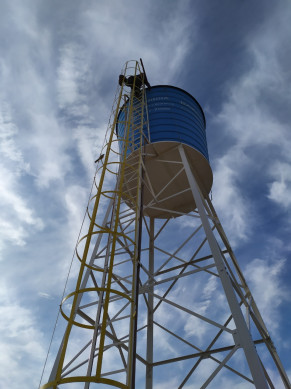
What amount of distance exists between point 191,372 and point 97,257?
378cm

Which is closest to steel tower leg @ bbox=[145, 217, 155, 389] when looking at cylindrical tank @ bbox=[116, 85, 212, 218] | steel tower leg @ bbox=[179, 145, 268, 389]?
cylindrical tank @ bbox=[116, 85, 212, 218]

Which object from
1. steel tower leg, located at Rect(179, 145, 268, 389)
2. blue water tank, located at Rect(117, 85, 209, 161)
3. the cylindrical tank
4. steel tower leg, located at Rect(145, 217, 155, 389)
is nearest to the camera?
steel tower leg, located at Rect(179, 145, 268, 389)

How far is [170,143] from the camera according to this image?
1027cm

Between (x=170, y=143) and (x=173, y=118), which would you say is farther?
(x=173, y=118)

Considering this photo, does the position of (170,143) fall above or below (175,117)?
below

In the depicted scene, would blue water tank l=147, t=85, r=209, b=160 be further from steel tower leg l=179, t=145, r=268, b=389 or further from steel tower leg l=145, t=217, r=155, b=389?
steel tower leg l=179, t=145, r=268, b=389

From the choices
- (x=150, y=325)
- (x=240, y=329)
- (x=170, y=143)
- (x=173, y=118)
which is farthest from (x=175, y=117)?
(x=240, y=329)

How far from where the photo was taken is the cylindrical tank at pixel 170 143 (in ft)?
34.1

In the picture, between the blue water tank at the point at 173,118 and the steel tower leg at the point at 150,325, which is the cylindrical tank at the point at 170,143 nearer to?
the blue water tank at the point at 173,118

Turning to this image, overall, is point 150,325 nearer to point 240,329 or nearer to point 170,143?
point 240,329

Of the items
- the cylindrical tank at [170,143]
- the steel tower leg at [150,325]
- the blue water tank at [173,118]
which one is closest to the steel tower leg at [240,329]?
the steel tower leg at [150,325]

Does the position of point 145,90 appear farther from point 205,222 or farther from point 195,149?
point 205,222

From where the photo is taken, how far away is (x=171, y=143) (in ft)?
33.7

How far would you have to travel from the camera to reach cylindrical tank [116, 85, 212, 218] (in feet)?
34.1
